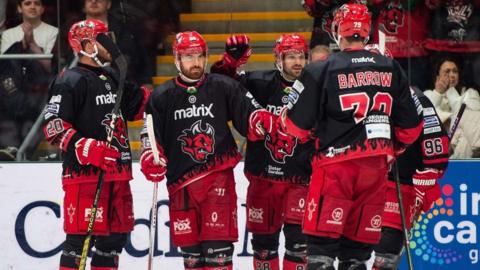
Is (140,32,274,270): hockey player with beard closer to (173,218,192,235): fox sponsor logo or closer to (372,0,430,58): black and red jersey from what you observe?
(173,218,192,235): fox sponsor logo

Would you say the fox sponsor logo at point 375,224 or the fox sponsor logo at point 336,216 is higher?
the fox sponsor logo at point 336,216

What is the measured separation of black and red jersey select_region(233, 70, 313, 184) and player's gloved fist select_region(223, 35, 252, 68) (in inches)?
7.0

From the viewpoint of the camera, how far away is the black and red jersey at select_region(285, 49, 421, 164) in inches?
245

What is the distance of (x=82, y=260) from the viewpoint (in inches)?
269

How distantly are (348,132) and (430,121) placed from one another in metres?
0.82

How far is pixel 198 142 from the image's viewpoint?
6852 mm

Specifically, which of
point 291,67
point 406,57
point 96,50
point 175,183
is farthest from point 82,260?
point 406,57

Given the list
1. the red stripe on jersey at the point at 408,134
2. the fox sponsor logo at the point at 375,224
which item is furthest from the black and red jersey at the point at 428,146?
the fox sponsor logo at the point at 375,224

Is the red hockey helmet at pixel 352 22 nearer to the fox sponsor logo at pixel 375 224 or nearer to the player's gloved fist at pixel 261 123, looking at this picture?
Answer: the player's gloved fist at pixel 261 123

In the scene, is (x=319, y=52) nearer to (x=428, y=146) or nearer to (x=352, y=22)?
(x=428, y=146)

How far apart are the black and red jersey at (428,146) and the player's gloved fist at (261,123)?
71 centimetres

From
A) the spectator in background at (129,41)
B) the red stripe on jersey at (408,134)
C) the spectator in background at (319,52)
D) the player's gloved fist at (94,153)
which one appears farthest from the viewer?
the spectator in background at (129,41)

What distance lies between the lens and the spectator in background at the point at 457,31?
8.31 metres

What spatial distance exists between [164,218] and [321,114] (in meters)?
2.04
